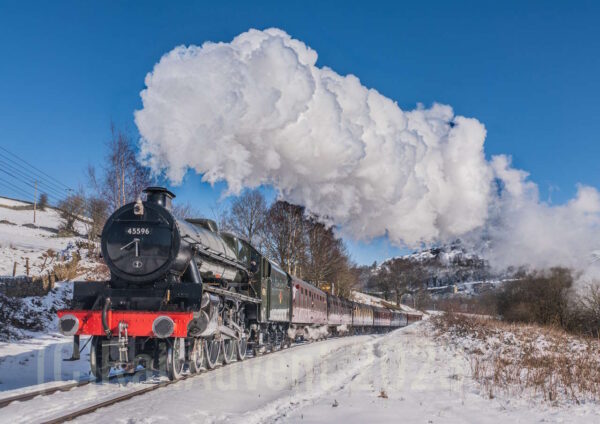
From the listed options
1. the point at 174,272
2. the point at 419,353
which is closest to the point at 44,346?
the point at 174,272

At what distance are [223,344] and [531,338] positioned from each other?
377 inches

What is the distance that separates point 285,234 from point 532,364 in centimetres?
2382

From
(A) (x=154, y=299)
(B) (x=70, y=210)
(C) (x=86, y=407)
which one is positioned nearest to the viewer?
(C) (x=86, y=407)

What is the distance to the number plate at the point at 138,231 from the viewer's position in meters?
9.70

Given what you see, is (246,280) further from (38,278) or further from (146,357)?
(38,278)

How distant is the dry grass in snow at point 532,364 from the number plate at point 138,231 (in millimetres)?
6918

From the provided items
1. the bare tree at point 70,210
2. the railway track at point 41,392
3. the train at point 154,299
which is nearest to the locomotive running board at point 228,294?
the train at point 154,299

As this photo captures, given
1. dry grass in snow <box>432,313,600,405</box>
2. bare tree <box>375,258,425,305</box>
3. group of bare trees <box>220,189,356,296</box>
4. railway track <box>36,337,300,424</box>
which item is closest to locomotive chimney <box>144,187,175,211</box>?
railway track <box>36,337,300,424</box>

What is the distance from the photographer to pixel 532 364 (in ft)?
35.6

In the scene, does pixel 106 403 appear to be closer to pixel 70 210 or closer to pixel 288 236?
pixel 288 236

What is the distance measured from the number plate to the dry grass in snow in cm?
692

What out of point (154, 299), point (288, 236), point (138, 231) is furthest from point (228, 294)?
point (288, 236)

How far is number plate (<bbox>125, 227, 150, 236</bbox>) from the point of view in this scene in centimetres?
970

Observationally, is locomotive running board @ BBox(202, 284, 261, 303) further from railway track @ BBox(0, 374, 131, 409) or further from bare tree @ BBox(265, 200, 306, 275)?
bare tree @ BBox(265, 200, 306, 275)
